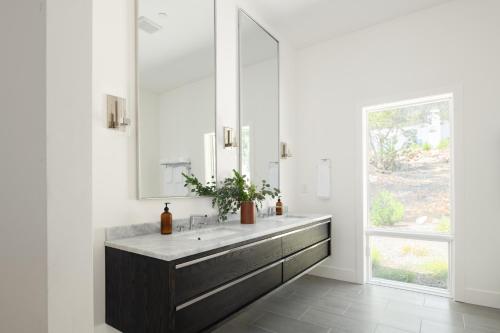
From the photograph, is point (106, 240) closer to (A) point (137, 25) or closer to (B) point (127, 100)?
(B) point (127, 100)

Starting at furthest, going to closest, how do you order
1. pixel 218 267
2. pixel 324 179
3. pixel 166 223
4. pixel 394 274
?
pixel 324 179
pixel 394 274
pixel 166 223
pixel 218 267

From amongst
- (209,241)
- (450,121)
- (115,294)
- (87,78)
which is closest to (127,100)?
(87,78)

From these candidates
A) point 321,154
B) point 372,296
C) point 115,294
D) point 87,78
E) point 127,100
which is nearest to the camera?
point 87,78

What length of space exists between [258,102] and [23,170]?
2568 mm

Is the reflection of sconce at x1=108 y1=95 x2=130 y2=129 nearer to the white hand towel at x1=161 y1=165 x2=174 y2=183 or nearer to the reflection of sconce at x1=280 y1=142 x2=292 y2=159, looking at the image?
the white hand towel at x1=161 y1=165 x2=174 y2=183

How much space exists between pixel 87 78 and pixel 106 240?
42.2 inches

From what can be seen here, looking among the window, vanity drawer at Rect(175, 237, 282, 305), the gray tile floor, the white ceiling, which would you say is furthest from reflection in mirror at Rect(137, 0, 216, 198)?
the window

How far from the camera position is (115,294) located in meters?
1.77

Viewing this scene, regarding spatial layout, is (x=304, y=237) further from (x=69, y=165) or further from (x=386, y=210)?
(x=69, y=165)

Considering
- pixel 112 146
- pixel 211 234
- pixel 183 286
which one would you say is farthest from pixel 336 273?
pixel 112 146

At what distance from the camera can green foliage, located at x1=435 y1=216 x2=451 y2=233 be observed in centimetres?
326

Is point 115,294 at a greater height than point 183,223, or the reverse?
point 183,223

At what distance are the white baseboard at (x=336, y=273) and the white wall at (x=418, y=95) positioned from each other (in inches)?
0.5

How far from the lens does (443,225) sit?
328 cm
